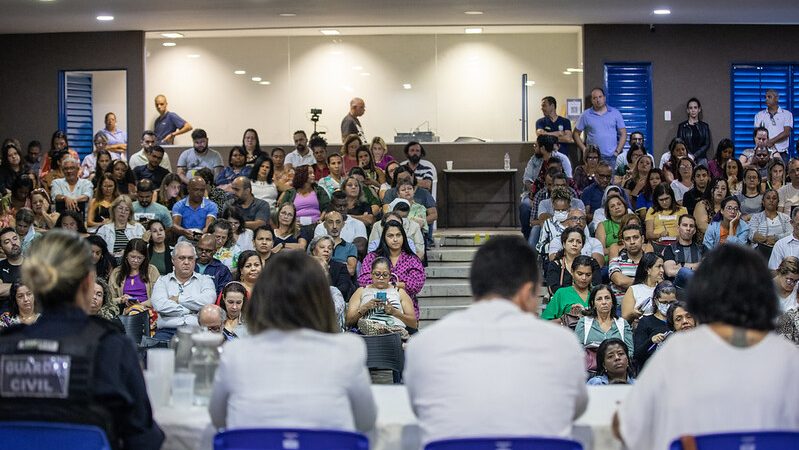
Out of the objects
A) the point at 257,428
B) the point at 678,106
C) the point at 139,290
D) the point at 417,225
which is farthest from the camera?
the point at 678,106

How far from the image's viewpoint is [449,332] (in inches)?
106

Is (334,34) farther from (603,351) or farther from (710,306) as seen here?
(710,306)

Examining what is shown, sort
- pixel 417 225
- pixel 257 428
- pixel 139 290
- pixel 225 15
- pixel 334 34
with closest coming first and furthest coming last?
pixel 257 428
pixel 139 290
pixel 417 225
pixel 225 15
pixel 334 34

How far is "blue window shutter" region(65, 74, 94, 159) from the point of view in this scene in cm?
1427

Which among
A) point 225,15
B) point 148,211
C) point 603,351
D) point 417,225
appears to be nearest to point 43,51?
point 225,15

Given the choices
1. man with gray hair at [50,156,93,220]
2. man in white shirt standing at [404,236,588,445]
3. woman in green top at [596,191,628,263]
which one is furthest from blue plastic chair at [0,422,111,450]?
man with gray hair at [50,156,93,220]

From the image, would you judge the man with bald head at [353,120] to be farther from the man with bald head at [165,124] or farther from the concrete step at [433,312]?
the concrete step at [433,312]

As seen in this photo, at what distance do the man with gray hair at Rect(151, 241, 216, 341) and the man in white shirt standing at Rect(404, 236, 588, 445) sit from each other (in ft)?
15.5

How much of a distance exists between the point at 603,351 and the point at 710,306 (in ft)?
10.2

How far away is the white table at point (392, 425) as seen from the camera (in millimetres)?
3021

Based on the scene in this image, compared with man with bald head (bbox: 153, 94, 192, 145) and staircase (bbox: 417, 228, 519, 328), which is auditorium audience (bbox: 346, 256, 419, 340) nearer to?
staircase (bbox: 417, 228, 519, 328)

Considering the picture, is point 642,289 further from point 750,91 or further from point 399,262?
point 750,91

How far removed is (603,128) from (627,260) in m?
4.41

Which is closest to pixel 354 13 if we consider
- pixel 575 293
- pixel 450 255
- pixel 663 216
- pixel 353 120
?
pixel 353 120
